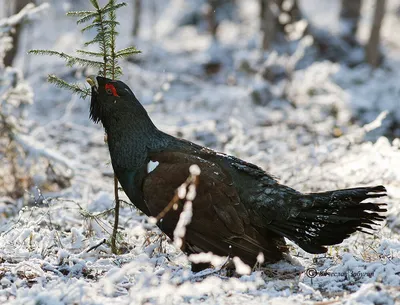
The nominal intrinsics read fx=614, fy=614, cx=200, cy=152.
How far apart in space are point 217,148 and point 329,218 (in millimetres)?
5410

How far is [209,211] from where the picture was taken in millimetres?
4613

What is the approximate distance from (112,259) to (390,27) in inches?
891

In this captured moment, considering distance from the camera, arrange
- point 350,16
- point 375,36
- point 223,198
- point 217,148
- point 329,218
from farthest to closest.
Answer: point 350,16 < point 375,36 < point 217,148 < point 223,198 < point 329,218

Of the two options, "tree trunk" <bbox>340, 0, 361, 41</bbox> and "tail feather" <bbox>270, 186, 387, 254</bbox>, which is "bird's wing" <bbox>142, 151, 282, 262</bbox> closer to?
"tail feather" <bbox>270, 186, 387, 254</bbox>

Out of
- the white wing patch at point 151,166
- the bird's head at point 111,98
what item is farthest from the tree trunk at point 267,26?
the white wing patch at point 151,166

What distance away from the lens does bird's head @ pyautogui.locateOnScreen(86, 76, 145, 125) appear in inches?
198

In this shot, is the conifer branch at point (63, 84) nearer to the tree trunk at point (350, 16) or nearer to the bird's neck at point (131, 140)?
the bird's neck at point (131, 140)

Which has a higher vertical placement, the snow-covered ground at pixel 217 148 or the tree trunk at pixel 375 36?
the tree trunk at pixel 375 36

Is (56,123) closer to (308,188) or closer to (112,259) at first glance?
(308,188)

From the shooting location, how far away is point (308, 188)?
23.5ft

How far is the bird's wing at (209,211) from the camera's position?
459 cm

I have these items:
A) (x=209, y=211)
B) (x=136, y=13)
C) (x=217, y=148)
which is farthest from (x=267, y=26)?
(x=209, y=211)

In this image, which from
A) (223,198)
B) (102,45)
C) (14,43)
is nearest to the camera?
(223,198)

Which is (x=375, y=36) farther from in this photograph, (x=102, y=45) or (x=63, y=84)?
(x=63, y=84)
